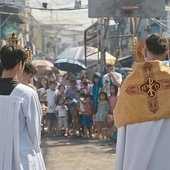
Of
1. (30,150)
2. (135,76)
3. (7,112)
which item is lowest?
(30,150)

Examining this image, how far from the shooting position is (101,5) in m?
15.5

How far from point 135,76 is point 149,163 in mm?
721

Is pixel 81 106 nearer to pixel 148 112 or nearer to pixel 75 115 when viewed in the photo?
pixel 75 115

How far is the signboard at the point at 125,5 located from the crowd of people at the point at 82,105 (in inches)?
69.0

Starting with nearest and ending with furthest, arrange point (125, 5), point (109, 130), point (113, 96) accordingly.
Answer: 1. point (113, 96)
2. point (109, 130)
3. point (125, 5)

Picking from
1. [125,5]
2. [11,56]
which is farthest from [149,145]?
[125,5]

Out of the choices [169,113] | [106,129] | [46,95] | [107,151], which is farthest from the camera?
[46,95]

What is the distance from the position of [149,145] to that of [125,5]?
438 inches

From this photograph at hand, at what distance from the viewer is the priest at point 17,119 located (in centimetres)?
526

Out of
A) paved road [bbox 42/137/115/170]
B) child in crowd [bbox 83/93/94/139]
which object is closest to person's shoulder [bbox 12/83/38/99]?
paved road [bbox 42/137/115/170]

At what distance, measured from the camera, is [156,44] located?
473cm

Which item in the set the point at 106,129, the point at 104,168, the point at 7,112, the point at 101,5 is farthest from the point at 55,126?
the point at 7,112

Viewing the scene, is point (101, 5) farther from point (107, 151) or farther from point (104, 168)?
point (104, 168)

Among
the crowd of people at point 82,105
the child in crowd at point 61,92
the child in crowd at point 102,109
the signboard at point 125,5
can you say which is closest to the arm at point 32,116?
the crowd of people at point 82,105
